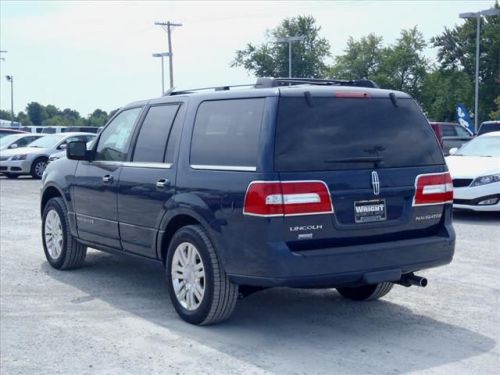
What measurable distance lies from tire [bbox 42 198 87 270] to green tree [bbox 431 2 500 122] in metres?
61.5

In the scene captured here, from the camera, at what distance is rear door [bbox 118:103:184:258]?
6406 millimetres

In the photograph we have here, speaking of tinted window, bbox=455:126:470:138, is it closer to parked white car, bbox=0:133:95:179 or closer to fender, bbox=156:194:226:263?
parked white car, bbox=0:133:95:179

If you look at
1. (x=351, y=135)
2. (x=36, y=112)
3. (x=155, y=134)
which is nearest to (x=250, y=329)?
(x=351, y=135)

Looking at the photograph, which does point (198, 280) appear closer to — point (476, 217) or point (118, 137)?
point (118, 137)

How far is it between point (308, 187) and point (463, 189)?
25.3 feet

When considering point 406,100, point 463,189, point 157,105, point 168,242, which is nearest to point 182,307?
point 168,242

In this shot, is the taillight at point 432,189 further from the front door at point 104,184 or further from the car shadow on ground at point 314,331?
the front door at point 104,184

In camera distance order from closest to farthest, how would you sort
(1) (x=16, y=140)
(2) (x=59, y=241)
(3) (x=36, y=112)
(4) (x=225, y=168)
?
(4) (x=225, y=168)
(2) (x=59, y=241)
(1) (x=16, y=140)
(3) (x=36, y=112)

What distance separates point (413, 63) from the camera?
8325cm

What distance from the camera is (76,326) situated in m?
6.12

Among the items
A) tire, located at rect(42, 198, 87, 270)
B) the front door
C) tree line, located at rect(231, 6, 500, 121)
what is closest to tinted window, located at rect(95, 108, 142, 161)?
the front door

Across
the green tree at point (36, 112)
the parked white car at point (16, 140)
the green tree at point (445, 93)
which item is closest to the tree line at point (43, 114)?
the green tree at point (36, 112)

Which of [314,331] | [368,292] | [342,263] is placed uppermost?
[342,263]

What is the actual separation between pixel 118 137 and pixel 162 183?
4.15 feet
